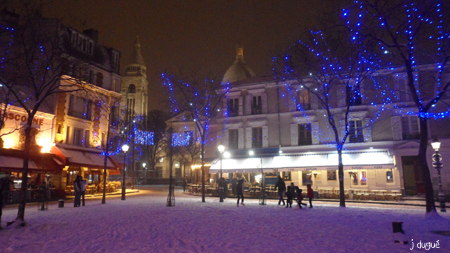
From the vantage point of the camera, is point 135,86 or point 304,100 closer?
point 304,100

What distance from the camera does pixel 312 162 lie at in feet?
84.7

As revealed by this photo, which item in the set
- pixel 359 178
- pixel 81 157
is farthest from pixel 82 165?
pixel 359 178

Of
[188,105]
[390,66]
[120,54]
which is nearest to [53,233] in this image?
[188,105]

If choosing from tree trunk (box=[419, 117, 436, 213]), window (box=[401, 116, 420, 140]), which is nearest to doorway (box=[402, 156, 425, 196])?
window (box=[401, 116, 420, 140])

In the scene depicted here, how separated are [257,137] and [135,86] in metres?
62.7

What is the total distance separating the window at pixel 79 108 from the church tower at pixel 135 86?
52769mm

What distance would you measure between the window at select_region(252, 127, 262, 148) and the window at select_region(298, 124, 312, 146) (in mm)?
3864

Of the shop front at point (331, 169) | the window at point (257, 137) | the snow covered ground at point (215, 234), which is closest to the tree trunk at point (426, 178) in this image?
the snow covered ground at point (215, 234)

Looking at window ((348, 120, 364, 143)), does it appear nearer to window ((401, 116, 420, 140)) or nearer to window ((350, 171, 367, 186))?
window ((350, 171, 367, 186))

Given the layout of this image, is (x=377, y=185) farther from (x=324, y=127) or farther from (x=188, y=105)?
(x=188, y=105)

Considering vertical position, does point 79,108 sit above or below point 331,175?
above

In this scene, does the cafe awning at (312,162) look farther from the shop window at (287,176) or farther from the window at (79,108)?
the window at (79,108)

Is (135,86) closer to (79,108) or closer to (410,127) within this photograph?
(79,108)

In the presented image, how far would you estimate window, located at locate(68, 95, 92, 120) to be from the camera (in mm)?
27828
